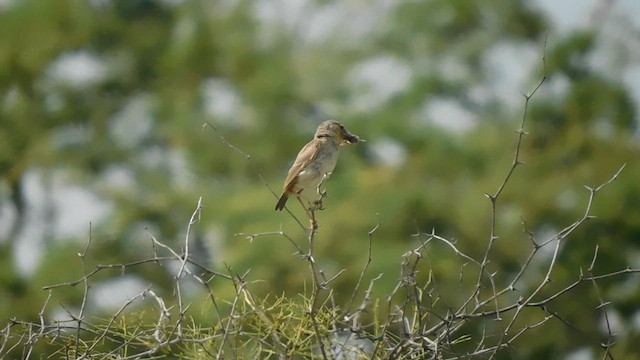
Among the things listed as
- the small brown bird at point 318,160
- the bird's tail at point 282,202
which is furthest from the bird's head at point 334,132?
the bird's tail at point 282,202

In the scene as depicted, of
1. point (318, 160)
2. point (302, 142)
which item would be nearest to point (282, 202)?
point (318, 160)

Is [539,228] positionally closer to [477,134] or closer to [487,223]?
[487,223]

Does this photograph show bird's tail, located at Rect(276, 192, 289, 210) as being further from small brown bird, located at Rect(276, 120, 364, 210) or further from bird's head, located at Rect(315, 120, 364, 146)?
bird's head, located at Rect(315, 120, 364, 146)

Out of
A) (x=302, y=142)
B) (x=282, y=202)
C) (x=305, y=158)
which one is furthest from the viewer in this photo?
(x=302, y=142)

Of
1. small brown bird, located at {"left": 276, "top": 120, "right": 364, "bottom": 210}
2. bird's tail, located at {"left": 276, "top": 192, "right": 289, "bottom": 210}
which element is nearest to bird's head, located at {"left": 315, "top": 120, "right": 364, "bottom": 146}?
small brown bird, located at {"left": 276, "top": 120, "right": 364, "bottom": 210}

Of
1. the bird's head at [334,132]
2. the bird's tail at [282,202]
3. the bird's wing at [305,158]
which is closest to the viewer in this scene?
the bird's tail at [282,202]

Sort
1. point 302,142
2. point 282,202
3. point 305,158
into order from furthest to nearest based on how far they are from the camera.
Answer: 1. point 302,142
2. point 305,158
3. point 282,202

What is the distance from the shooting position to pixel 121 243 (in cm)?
743

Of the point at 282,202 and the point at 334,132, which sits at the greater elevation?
the point at 334,132

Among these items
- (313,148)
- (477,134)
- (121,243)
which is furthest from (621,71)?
(313,148)

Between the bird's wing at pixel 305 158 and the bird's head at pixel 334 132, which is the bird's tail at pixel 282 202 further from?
the bird's head at pixel 334 132

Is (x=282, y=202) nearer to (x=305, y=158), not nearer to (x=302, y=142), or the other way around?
(x=305, y=158)

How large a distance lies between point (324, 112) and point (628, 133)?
1.96 metres

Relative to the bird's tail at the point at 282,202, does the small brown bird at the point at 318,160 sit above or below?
above
